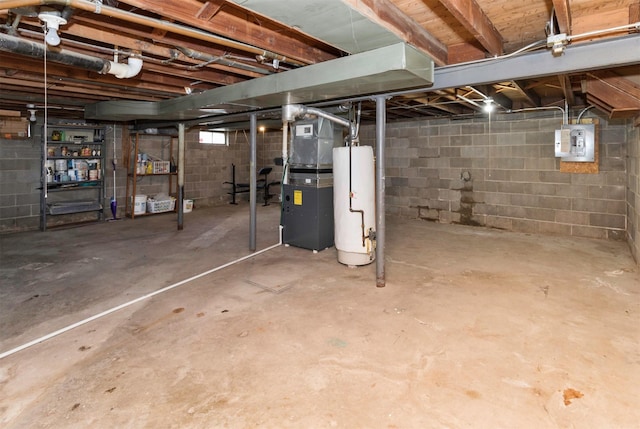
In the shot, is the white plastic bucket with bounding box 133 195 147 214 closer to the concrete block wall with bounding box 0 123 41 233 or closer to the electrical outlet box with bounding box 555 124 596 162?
the concrete block wall with bounding box 0 123 41 233

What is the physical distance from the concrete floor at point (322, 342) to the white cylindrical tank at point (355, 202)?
256 millimetres

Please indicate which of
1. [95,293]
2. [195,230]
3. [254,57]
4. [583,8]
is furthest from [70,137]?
[583,8]

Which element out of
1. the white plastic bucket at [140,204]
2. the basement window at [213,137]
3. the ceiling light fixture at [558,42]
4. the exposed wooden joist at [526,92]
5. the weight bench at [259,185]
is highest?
the basement window at [213,137]

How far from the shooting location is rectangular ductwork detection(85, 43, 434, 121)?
2.36m

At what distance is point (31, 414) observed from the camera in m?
1.62

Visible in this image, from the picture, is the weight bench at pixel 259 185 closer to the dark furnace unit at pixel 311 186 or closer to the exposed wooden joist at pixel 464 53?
the dark furnace unit at pixel 311 186

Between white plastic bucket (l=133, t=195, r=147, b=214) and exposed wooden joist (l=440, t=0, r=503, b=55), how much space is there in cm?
637

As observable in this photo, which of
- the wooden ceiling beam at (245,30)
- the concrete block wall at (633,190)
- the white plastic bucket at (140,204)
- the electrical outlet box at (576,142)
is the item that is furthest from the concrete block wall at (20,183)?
the concrete block wall at (633,190)

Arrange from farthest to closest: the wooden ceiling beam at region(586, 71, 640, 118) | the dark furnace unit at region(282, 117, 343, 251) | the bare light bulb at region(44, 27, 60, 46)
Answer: the dark furnace unit at region(282, 117, 343, 251) → the wooden ceiling beam at region(586, 71, 640, 118) → the bare light bulb at region(44, 27, 60, 46)

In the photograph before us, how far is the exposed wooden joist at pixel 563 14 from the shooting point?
1.79m

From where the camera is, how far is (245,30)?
2.33 metres

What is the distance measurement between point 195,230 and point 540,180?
5450 millimetres

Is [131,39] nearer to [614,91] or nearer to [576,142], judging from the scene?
[614,91]

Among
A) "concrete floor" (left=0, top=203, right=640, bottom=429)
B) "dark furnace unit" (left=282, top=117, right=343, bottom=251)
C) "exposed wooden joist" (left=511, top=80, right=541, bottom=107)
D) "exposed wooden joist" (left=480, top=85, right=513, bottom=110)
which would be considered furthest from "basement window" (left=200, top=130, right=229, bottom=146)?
"exposed wooden joist" (left=511, top=80, right=541, bottom=107)
